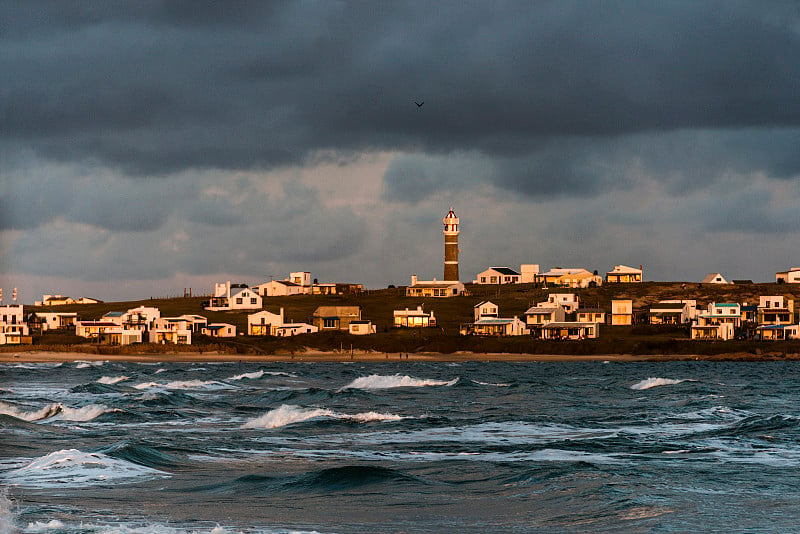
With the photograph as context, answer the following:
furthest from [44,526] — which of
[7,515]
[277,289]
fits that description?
[277,289]

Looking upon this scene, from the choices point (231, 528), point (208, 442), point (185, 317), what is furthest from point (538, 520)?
point (185, 317)

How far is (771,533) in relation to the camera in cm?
2006

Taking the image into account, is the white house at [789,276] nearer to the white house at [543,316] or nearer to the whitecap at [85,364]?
the white house at [543,316]

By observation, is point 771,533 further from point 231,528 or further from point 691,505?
point 231,528

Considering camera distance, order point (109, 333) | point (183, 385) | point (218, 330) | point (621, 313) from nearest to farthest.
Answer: point (183, 385)
point (109, 333)
point (621, 313)
point (218, 330)

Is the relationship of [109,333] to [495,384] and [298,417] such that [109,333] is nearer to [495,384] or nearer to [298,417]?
[495,384]

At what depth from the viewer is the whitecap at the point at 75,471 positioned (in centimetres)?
2605

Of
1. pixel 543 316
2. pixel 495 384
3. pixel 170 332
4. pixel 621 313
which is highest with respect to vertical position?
pixel 621 313

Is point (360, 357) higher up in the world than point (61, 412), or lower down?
lower down

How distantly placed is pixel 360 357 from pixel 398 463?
331 ft

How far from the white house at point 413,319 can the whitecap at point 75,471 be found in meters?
126

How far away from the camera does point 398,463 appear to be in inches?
1198

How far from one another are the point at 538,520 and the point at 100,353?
4666 inches

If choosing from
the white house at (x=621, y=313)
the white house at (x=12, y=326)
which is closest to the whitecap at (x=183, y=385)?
the white house at (x=12, y=326)
